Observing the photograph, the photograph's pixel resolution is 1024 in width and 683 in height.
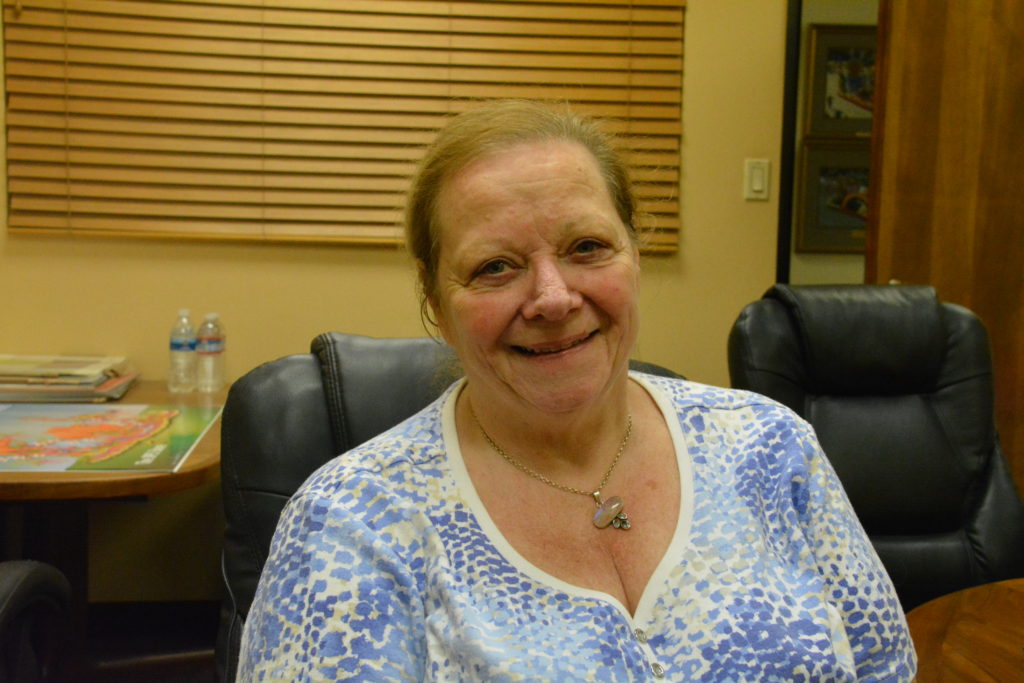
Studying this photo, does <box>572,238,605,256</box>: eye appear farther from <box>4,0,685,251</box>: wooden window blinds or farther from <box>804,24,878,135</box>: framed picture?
<box>804,24,878,135</box>: framed picture

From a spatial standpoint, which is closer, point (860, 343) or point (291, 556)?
point (291, 556)

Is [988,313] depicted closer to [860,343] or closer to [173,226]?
[860,343]

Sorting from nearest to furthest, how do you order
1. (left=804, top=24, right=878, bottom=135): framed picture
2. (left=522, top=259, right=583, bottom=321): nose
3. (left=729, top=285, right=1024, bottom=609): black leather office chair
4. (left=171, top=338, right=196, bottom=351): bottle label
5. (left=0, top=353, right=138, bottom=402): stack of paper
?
1. (left=522, top=259, right=583, bottom=321): nose
2. (left=729, top=285, right=1024, bottom=609): black leather office chair
3. (left=0, top=353, right=138, bottom=402): stack of paper
4. (left=171, top=338, right=196, bottom=351): bottle label
5. (left=804, top=24, right=878, bottom=135): framed picture

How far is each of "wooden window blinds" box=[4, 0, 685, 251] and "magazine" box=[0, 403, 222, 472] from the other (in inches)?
23.9

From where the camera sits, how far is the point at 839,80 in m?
2.63

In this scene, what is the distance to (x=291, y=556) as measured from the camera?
37.1 inches

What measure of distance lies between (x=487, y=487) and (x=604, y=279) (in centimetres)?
30

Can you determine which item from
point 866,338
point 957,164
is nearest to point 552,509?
point 866,338

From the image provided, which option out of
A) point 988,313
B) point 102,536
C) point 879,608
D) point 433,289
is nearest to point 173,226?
point 102,536

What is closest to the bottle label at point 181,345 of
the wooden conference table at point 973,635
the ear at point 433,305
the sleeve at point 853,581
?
the ear at point 433,305

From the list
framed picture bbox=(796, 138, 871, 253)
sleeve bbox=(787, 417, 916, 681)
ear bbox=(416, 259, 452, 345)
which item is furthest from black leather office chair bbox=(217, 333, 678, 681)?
framed picture bbox=(796, 138, 871, 253)

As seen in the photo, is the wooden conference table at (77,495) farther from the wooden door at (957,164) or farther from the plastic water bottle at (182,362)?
the wooden door at (957,164)

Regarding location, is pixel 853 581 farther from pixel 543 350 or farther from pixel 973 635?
pixel 543 350

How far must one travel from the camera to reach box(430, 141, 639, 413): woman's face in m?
1.04
